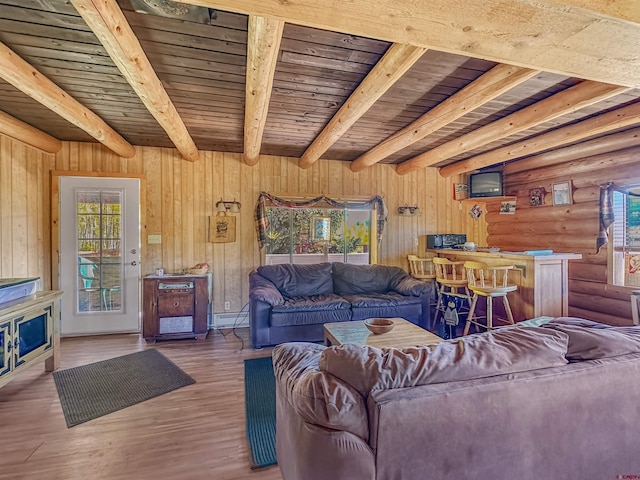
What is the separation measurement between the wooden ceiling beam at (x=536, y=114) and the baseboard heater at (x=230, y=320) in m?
3.48

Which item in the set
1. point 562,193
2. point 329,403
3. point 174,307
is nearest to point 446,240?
point 562,193

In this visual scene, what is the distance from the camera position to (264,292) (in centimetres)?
352

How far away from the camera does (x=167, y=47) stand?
2.00m

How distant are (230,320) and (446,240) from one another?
3.53 m

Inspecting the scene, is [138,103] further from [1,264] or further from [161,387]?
[161,387]

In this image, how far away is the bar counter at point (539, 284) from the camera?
3.48 metres

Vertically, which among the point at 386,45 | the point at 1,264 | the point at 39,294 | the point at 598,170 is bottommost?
the point at 39,294

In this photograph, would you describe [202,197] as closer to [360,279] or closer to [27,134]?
[27,134]

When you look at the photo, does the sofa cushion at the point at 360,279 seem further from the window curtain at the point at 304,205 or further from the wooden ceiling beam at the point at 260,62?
the wooden ceiling beam at the point at 260,62

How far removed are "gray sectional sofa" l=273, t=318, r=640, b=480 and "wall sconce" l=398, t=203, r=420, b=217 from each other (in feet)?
12.8

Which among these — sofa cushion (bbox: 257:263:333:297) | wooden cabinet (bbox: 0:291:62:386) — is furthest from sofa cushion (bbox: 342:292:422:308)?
wooden cabinet (bbox: 0:291:62:386)

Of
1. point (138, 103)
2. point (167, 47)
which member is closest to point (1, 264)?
point (138, 103)

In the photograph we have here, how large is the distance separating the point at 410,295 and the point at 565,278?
1.73 m

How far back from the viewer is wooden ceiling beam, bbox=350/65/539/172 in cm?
212
